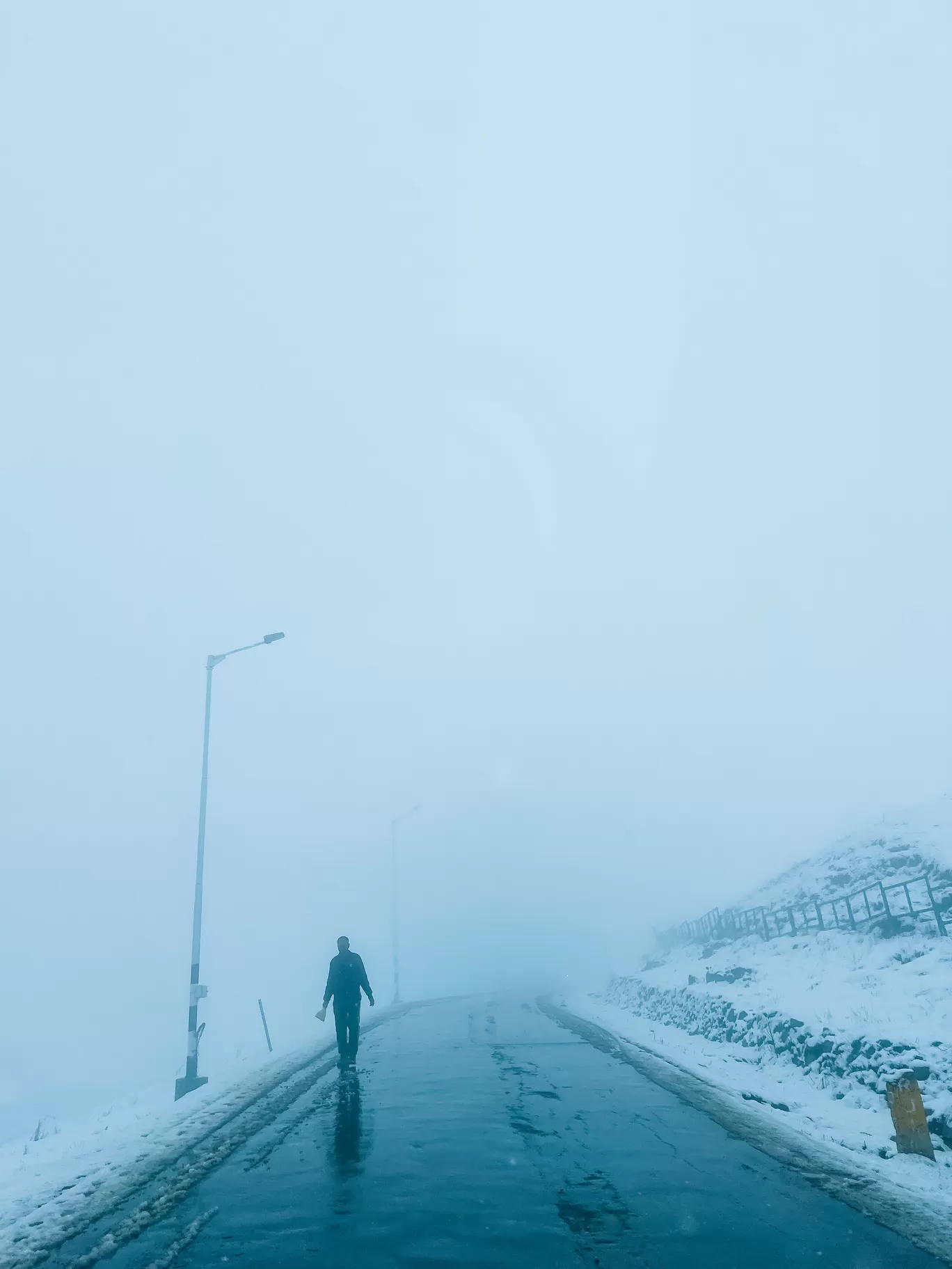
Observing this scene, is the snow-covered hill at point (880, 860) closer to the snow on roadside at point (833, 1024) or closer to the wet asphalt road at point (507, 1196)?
the snow on roadside at point (833, 1024)

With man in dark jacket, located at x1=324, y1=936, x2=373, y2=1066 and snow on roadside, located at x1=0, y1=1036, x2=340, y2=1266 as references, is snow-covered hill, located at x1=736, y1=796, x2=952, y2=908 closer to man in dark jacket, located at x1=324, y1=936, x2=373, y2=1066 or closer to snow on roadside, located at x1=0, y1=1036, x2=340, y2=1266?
man in dark jacket, located at x1=324, y1=936, x2=373, y2=1066

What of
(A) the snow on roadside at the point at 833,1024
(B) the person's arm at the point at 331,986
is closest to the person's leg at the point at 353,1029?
(B) the person's arm at the point at 331,986

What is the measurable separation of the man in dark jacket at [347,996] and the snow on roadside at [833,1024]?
235 inches

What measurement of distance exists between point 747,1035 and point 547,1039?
5.44 m

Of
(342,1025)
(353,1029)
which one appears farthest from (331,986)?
(353,1029)

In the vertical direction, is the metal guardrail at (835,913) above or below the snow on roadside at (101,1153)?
above

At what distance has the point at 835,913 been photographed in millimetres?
23719

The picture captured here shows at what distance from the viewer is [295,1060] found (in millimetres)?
17188

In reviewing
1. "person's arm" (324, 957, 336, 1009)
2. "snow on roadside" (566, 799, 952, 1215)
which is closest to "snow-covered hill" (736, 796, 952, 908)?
"snow on roadside" (566, 799, 952, 1215)

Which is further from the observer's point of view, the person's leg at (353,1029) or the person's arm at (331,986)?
the person's leg at (353,1029)

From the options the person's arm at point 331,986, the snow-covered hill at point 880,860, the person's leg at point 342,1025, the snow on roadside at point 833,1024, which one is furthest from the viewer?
the snow-covered hill at point 880,860

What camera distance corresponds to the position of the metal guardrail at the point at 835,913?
2184 centimetres

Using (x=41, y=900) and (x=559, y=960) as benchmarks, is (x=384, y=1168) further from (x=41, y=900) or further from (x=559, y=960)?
(x=559, y=960)

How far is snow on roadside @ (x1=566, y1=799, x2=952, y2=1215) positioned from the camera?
9156 mm
